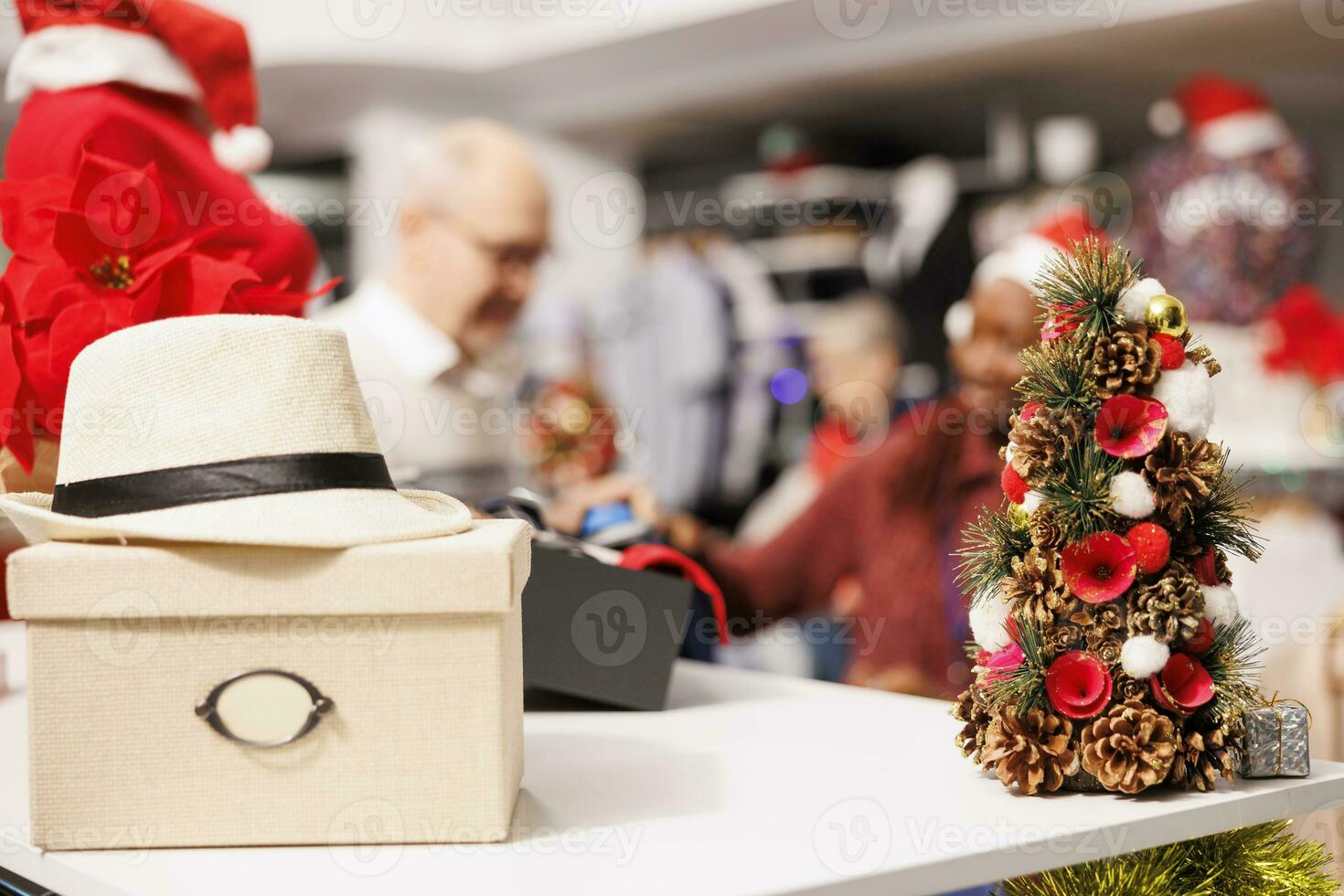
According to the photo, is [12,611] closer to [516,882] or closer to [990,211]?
[516,882]

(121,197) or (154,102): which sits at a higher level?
(154,102)

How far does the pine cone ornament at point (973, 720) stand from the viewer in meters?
0.86

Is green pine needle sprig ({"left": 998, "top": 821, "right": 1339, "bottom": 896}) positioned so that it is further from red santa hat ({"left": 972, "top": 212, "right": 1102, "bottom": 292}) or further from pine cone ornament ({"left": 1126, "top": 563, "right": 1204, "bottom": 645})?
red santa hat ({"left": 972, "top": 212, "right": 1102, "bottom": 292})

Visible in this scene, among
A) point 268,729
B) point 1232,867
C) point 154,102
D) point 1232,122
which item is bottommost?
point 1232,867

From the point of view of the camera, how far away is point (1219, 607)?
839 mm

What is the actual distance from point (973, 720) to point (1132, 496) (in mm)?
182

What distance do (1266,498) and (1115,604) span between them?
233 centimetres

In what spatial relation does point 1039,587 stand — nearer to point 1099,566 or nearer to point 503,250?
point 1099,566

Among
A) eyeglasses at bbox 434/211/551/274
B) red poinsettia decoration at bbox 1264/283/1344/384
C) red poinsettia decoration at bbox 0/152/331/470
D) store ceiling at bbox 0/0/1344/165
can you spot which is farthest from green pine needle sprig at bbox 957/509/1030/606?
store ceiling at bbox 0/0/1344/165

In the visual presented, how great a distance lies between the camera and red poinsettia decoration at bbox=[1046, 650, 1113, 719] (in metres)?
0.82

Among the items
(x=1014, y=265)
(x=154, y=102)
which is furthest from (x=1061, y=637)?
(x=1014, y=265)

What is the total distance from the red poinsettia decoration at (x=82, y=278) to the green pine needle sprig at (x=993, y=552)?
1.81 ft

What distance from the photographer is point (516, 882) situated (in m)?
0.67

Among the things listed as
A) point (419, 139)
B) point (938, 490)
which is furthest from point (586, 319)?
point (938, 490)
